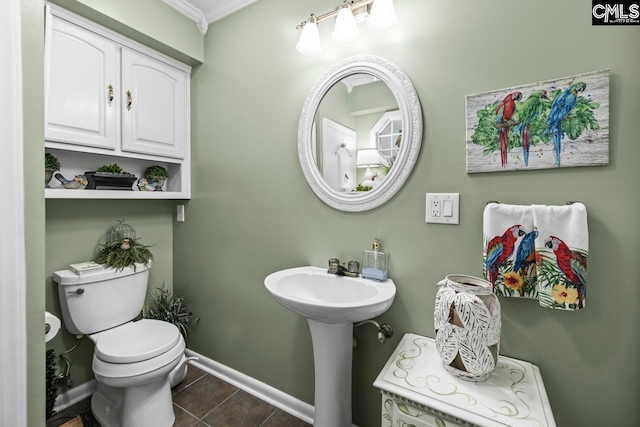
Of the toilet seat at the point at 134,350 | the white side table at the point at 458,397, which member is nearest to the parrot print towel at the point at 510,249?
the white side table at the point at 458,397

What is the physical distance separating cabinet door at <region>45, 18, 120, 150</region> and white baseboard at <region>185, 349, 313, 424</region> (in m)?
1.59

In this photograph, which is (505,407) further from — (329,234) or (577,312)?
(329,234)

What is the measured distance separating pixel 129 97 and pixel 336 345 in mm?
1852

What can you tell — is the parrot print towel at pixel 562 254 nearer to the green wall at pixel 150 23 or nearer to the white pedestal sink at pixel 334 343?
the white pedestal sink at pixel 334 343

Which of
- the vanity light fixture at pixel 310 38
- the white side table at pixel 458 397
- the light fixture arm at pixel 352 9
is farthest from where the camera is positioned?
the vanity light fixture at pixel 310 38

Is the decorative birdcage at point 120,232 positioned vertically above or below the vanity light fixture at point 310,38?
below

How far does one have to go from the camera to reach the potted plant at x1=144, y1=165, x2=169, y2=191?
2.00 m

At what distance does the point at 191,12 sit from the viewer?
1.93 meters

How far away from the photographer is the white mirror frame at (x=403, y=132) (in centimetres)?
128

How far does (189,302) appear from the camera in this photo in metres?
2.18

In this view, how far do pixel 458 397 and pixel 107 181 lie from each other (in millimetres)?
2030

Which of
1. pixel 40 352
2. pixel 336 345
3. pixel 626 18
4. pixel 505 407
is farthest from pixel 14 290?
pixel 626 18

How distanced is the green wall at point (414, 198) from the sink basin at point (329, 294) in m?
0.14

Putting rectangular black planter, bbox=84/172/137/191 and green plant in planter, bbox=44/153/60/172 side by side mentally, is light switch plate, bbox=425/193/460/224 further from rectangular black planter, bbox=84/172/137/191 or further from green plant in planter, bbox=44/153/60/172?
green plant in planter, bbox=44/153/60/172
